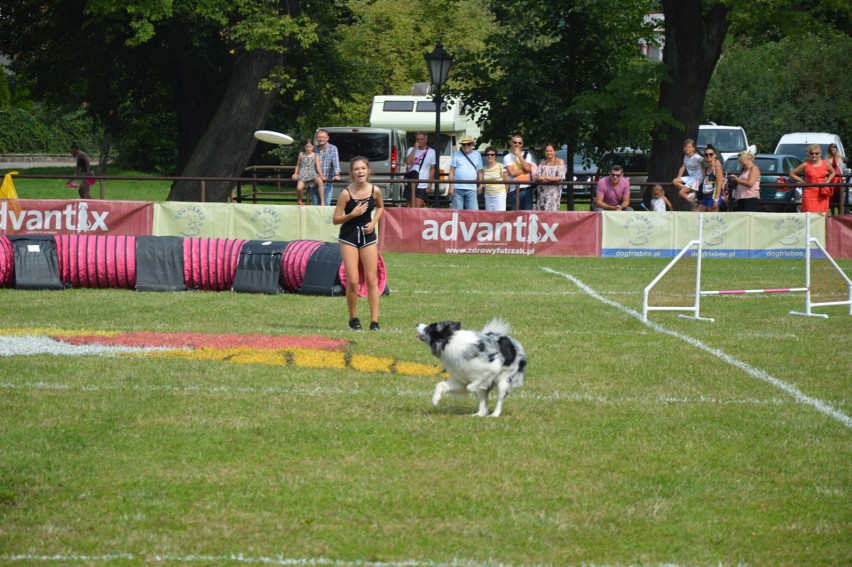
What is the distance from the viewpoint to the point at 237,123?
31.9m

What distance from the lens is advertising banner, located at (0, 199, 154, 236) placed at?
23.1 m

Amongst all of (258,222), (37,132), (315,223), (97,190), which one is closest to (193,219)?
(258,222)

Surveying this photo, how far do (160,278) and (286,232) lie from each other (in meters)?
5.56

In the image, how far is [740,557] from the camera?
580cm

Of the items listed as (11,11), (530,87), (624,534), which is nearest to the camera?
(624,534)

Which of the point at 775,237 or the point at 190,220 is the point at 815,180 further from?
the point at 190,220

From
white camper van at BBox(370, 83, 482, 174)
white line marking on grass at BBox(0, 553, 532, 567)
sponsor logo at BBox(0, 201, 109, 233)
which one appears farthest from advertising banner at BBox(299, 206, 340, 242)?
white camper van at BBox(370, 83, 482, 174)

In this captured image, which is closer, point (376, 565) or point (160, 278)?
point (376, 565)

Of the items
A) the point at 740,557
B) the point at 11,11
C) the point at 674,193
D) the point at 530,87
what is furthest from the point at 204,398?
the point at 11,11

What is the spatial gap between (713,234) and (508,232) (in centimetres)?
387

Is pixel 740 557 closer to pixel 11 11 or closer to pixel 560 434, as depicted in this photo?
pixel 560 434

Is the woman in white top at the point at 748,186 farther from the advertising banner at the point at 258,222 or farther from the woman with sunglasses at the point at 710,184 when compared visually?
the advertising banner at the point at 258,222

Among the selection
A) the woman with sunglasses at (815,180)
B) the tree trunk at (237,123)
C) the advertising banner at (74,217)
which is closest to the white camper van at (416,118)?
the tree trunk at (237,123)

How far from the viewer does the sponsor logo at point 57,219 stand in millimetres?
23047
